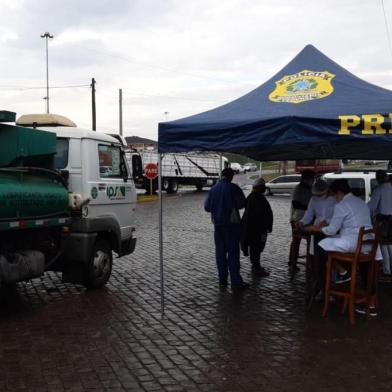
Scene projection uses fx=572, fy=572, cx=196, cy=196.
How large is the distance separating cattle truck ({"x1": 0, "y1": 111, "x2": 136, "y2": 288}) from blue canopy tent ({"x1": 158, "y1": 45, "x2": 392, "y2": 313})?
140 centimetres

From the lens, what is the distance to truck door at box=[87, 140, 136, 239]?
7965 mm

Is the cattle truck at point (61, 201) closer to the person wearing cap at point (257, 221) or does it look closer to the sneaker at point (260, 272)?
the person wearing cap at point (257, 221)

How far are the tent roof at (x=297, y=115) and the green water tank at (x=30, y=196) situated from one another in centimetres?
157

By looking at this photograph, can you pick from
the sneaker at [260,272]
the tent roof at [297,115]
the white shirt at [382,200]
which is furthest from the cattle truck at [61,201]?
the white shirt at [382,200]

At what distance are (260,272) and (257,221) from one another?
0.83 meters

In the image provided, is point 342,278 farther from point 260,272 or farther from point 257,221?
point 257,221

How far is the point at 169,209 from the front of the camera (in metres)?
25.2

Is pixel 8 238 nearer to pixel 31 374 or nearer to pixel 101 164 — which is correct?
pixel 101 164

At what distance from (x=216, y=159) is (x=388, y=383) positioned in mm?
36987

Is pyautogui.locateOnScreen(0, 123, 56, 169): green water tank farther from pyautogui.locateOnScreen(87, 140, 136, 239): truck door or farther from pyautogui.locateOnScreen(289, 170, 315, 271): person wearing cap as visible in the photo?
pyautogui.locateOnScreen(289, 170, 315, 271): person wearing cap

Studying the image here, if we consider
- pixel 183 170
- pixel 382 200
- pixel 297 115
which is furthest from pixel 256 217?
pixel 183 170

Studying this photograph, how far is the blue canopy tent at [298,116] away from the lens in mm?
6172

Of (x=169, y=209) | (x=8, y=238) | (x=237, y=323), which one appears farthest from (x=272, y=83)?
(x=169, y=209)

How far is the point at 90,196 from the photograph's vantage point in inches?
309
